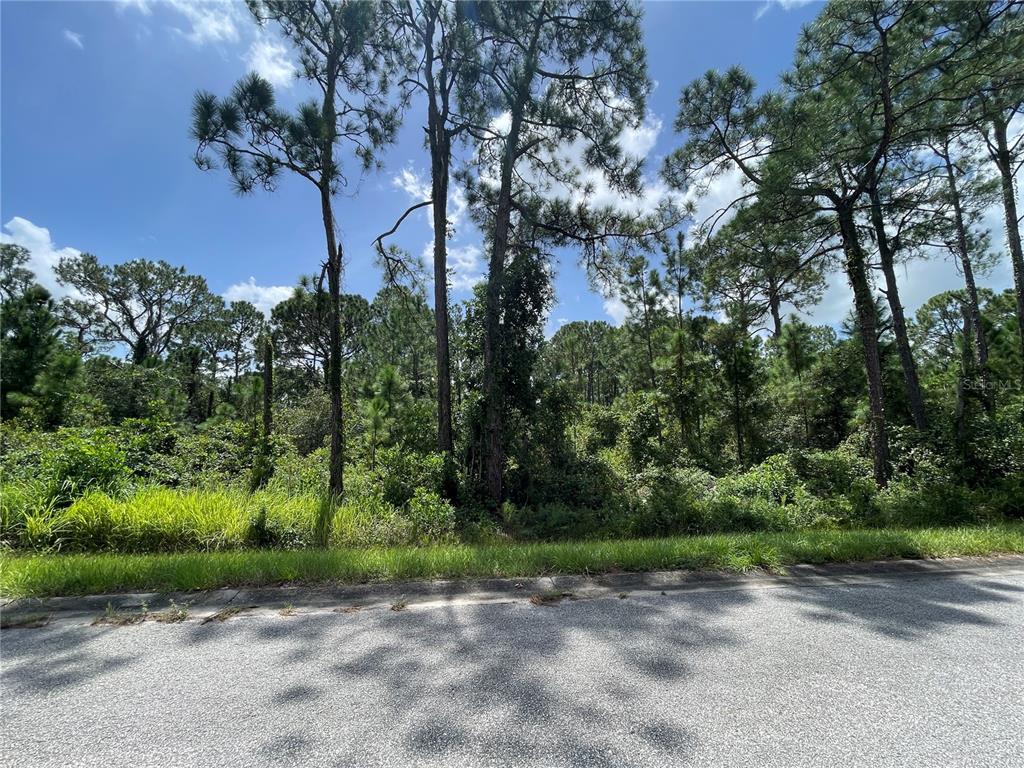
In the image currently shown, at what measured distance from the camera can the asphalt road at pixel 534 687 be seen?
1852mm

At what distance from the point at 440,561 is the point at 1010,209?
14238 mm

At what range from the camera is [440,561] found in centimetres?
421

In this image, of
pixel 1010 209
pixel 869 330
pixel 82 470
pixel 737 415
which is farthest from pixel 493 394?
pixel 1010 209

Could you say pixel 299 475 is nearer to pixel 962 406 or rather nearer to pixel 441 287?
pixel 441 287

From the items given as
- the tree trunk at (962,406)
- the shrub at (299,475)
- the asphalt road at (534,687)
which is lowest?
the asphalt road at (534,687)

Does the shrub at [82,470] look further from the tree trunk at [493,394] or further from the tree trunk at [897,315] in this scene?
the tree trunk at [897,315]

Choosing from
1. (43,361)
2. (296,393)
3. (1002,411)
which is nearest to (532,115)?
(1002,411)

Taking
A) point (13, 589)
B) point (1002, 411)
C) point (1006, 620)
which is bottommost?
point (1006, 620)

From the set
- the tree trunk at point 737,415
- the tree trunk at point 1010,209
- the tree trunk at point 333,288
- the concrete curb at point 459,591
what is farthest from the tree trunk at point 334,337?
the tree trunk at point 1010,209

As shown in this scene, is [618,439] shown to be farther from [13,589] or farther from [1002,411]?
[13,589]

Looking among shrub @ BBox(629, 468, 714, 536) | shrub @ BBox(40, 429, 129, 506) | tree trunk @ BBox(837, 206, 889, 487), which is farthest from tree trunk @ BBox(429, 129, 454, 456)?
tree trunk @ BBox(837, 206, 889, 487)

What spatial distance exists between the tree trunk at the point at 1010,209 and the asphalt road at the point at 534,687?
1073 cm

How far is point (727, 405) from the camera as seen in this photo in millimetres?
16047

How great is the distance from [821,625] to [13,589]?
6270 mm
